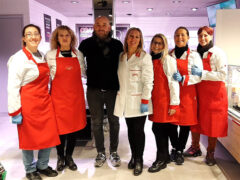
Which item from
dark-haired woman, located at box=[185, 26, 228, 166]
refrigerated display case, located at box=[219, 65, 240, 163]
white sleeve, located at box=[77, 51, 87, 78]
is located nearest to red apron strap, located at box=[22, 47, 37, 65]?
white sleeve, located at box=[77, 51, 87, 78]

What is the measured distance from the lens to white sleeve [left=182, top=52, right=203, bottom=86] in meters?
2.39

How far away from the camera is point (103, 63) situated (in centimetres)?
246

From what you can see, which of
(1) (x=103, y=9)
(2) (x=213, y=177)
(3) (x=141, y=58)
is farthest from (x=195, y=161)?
(1) (x=103, y=9)

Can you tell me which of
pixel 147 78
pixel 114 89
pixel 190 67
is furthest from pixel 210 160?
pixel 114 89

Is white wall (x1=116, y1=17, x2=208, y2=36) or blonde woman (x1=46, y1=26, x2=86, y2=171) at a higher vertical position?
white wall (x1=116, y1=17, x2=208, y2=36)

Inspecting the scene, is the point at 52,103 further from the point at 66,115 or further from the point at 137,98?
the point at 137,98

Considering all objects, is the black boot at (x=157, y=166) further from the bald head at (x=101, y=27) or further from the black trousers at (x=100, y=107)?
the bald head at (x=101, y=27)

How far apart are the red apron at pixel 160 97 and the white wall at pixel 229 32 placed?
186 centimetres

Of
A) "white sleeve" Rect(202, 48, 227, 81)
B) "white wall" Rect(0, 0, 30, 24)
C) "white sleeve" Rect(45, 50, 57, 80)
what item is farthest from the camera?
"white wall" Rect(0, 0, 30, 24)

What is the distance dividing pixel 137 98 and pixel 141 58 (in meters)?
0.40

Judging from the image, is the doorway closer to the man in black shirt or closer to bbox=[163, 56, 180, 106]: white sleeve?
the man in black shirt

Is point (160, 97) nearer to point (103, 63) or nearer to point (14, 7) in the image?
point (103, 63)

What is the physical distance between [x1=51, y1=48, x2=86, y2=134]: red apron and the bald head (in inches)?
14.8

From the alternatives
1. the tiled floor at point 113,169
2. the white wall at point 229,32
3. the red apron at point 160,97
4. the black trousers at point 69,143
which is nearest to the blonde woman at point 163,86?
the red apron at point 160,97
